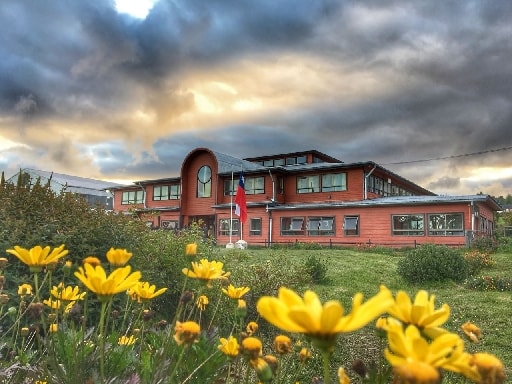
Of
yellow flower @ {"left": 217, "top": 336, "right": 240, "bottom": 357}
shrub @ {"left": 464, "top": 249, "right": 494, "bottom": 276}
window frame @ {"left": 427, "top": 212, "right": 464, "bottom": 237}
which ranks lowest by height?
shrub @ {"left": 464, "top": 249, "right": 494, "bottom": 276}

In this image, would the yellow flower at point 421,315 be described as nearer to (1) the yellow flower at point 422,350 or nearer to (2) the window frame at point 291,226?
(1) the yellow flower at point 422,350

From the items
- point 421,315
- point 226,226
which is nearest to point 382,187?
point 226,226

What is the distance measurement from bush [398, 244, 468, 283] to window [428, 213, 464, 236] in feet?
35.6

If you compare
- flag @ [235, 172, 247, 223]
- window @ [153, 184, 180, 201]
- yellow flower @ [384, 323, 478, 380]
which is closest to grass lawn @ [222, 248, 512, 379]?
yellow flower @ [384, 323, 478, 380]

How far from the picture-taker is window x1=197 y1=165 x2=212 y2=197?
107 ft

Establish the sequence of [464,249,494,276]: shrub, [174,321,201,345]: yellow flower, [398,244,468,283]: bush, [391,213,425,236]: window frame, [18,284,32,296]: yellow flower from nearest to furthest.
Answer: [174,321,201,345]: yellow flower, [18,284,32,296]: yellow flower, [398,244,468,283]: bush, [464,249,494,276]: shrub, [391,213,425,236]: window frame

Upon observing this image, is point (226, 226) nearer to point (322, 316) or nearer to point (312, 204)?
point (312, 204)

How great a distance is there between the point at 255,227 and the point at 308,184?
16.2ft

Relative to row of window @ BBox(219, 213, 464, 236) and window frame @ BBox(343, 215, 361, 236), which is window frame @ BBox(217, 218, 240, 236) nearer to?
row of window @ BBox(219, 213, 464, 236)

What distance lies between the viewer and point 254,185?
102ft

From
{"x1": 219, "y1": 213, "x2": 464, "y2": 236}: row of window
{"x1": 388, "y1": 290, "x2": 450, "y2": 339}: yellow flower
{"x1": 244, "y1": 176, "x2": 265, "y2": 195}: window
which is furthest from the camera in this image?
{"x1": 244, "y1": 176, "x2": 265, "y2": 195}: window

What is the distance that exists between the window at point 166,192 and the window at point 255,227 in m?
8.64

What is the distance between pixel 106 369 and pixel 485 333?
7.03 metres

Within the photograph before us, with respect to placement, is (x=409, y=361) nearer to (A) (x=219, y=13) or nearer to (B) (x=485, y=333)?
(B) (x=485, y=333)
